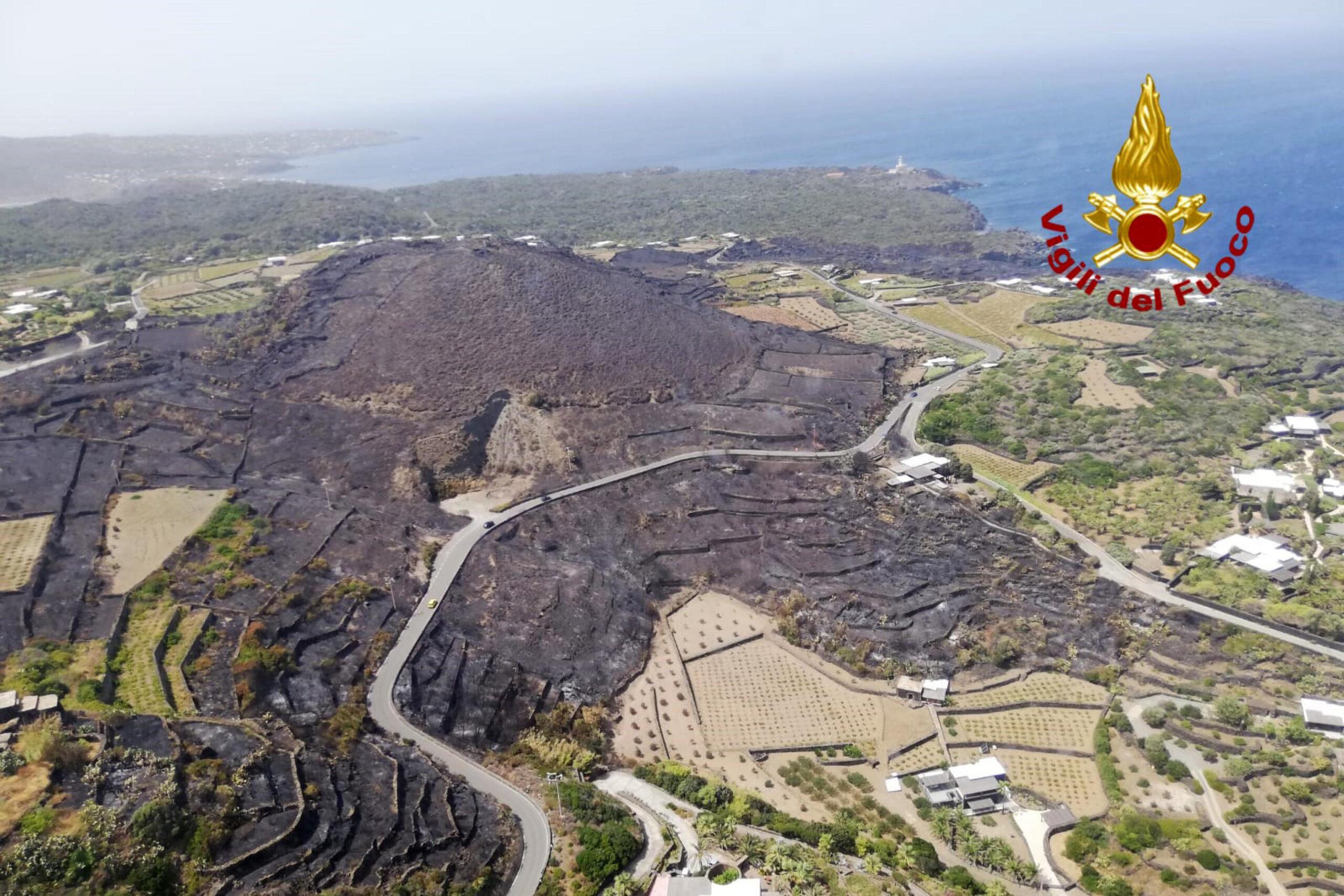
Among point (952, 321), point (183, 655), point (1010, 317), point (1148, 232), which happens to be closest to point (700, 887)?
point (1148, 232)

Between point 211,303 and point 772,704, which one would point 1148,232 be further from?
point 211,303

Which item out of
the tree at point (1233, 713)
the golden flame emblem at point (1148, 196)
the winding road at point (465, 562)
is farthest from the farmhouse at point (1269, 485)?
the golden flame emblem at point (1148, 196)

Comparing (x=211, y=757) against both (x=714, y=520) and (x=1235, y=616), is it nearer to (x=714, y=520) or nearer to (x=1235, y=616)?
(x=714, y=520)

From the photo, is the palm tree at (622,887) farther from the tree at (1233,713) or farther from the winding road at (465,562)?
the tree at (1233,713)

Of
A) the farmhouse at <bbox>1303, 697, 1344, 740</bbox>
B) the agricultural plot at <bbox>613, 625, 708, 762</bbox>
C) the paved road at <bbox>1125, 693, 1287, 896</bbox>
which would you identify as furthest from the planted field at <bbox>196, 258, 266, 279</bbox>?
the farmhouse at <bbox>1303, 697, 1344, 740</bbox>

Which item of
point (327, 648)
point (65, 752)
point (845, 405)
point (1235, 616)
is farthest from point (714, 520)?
point (65, 752)

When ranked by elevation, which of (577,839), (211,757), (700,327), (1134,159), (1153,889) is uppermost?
(1134,159)

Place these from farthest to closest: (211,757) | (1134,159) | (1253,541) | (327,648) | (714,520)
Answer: (714,520) < (1253,541) < (327,648) < (211,757) < (1134,159)
